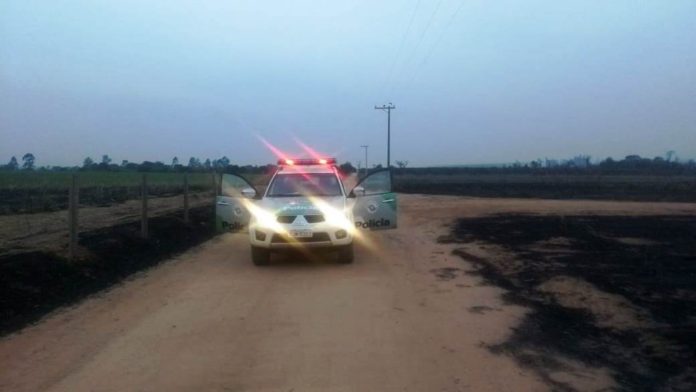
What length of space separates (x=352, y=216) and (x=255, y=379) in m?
8.24

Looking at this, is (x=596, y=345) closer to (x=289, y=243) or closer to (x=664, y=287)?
(x=664, y=287)

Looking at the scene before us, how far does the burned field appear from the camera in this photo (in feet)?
24.6

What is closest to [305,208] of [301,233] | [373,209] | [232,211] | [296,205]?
[296,205]

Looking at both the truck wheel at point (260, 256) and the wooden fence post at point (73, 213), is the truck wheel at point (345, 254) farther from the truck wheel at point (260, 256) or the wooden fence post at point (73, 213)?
the wooden fence post at point (73, 213)

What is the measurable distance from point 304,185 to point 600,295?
21.9 ft

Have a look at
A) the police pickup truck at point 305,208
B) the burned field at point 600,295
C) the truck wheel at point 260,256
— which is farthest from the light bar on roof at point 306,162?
the burned field at point 600,295

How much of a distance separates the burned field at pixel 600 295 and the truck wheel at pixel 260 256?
4047mm

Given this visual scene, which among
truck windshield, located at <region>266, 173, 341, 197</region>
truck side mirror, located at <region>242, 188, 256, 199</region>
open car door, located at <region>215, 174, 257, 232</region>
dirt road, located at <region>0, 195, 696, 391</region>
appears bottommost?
dirt road, located at <region>0, 195, 696, 391</region>

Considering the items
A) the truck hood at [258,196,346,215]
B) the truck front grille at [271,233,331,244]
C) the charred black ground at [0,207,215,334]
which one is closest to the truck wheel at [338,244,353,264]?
the truck front grille at [271,233,331,244]

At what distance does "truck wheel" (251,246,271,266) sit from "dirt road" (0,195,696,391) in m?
0.43

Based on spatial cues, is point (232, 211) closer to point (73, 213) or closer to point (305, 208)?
point (305, 208)

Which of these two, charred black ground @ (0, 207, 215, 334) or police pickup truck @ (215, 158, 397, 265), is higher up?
police pickup truck @ (215, 158, 397, 265)

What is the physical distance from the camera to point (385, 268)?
13.8 m

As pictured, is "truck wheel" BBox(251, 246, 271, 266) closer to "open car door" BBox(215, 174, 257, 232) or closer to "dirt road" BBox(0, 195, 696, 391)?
"dirt road" BBox(0, 195, 696, 391)
